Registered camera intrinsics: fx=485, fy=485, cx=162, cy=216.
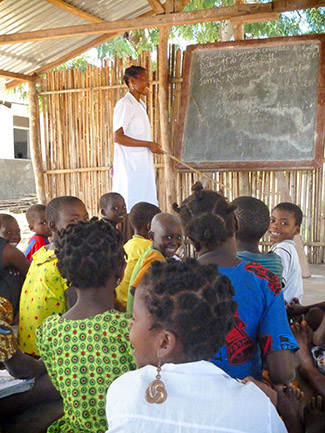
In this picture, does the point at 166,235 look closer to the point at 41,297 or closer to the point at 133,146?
the point at 41,297

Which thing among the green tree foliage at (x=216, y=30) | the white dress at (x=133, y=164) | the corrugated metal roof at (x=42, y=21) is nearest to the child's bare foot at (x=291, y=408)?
the white dress at (x=133, y=164)

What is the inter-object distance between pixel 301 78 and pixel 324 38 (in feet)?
1.54

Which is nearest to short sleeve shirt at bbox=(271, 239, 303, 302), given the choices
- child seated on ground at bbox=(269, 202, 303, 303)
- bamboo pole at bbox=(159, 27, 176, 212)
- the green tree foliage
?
child seated on ground at bbox=(269, 202, 303, 303)

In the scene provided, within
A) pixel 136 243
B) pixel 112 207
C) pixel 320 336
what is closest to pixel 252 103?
pixel 112 207

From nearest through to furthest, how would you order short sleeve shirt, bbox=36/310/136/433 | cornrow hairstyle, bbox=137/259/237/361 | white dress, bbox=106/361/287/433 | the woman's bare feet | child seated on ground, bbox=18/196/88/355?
white dress, bbox=106/361/287/433, cornrow hairstyle, bbox=137/259/237/361, short sleeve shirt, bbox=36/310/136/433, child seated on ground, bbox=18/196/88/355, the woman's bare feet

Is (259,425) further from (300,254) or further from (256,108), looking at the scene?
(256,108)

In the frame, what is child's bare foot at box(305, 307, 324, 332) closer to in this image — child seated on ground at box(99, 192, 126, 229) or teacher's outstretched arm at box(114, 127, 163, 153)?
child seated on ground at box(99, 192, 126, 229)

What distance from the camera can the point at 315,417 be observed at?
1.90 metres

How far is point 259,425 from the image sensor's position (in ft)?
3.34

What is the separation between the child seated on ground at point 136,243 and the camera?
2.95 m

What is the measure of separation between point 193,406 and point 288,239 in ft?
8.01

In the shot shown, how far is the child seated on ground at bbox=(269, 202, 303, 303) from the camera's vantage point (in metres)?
2.87

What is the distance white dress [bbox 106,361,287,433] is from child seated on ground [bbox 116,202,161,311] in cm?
169

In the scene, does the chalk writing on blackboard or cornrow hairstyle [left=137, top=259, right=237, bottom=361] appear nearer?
cornrow hairstyle [left=137, top=259, right=237, bottom=361]
